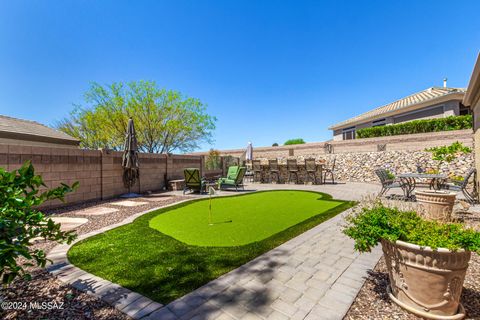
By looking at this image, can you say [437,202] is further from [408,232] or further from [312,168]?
[312,168]

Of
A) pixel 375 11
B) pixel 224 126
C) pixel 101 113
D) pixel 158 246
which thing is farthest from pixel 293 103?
pixel 158 246

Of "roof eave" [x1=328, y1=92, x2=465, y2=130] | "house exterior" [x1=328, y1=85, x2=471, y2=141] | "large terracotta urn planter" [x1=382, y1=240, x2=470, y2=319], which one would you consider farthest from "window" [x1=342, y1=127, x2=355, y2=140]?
"large terracotta urn planter" [x1=382, y1=240, x2=470, y2=319]

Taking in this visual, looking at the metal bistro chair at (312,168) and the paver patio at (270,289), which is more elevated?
the metal bistro chair at (312,168)

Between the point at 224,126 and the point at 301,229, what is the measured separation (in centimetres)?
2058

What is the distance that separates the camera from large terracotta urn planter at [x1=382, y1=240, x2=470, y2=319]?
1682 millimetres

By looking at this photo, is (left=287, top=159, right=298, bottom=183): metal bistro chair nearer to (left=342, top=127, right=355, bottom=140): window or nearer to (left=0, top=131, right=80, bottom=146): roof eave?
(left=342, top=127, right=355, bottom=140): window

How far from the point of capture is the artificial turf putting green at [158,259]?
238cm

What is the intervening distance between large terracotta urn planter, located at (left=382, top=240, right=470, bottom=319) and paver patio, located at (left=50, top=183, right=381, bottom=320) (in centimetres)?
51

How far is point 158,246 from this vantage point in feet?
11.6

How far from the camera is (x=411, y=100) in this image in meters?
17.9

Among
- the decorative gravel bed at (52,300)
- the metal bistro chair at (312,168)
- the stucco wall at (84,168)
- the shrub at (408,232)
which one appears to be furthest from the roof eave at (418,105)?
the decorative gravel bed at (52,300)

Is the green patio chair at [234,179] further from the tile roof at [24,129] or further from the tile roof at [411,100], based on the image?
the tile roof at [411,100]

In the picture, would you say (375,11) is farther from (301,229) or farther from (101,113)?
(101,113)

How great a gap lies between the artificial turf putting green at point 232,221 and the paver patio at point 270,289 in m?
0.98
